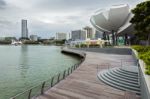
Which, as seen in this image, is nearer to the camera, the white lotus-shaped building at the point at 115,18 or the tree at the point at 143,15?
the tree at the point at 143,15

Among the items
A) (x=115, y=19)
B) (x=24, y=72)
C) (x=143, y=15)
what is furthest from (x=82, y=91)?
(x=115, y=19)

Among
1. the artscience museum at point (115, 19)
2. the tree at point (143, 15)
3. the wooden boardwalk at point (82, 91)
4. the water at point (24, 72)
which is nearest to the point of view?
the wooden boardwalk at point (82, 91)

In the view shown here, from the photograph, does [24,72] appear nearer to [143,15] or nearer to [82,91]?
[82,91]

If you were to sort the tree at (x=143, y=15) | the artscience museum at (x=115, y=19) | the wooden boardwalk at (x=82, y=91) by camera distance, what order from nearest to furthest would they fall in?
1. the wooden boardwalk at (x=82, y=91)
2. the tree at (x=143, y=15)
3. the artscience museum at (x=115, y=19)

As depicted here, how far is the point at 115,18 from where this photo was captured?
370ft

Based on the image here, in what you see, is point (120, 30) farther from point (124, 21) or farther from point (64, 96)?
point (64, 96)

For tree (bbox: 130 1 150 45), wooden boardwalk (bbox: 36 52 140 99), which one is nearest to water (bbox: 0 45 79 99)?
wooden boardwalk (bbox: 36 52 140 99)

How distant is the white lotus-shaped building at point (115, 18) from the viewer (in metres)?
108

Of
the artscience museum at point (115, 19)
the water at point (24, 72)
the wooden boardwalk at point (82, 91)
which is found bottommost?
the water at point (24, 72)

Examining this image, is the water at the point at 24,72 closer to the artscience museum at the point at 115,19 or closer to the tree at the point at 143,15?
the tree at the point at 143,15

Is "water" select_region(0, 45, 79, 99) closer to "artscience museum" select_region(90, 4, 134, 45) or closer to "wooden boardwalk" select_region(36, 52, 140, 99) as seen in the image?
"wooden boardwalk" select_region(36, 52, 140, 99)

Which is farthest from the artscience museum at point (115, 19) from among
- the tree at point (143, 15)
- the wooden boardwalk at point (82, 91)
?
the wooden boardwalk at point (82, 91)

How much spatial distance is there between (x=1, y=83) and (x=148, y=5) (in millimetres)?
28916

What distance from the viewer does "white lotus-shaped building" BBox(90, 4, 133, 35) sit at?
108 meters
